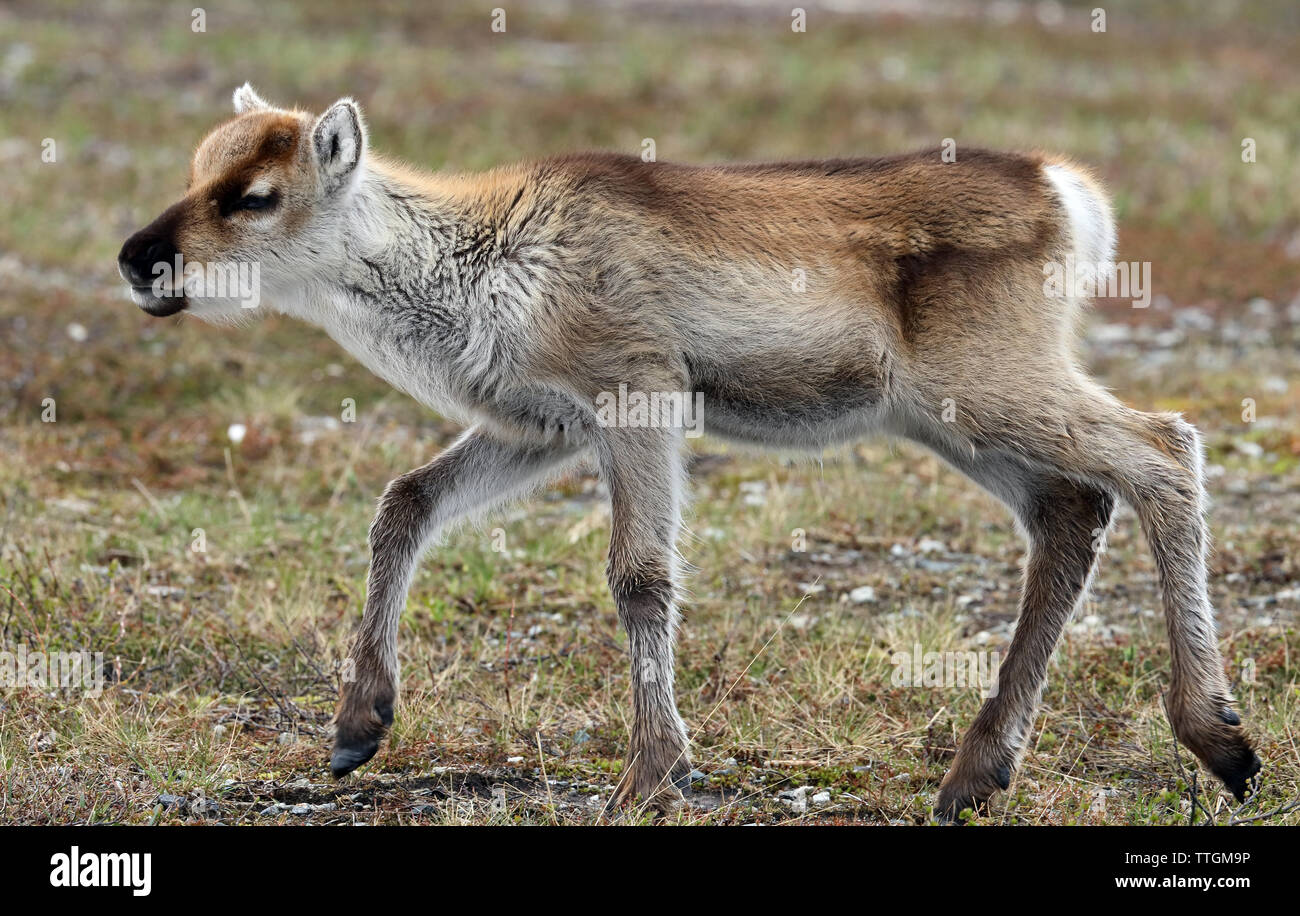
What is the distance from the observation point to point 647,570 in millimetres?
6199

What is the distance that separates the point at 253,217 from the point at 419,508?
1465 millimetres

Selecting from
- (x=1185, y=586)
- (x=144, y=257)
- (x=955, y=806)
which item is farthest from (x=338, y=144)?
(x=1185, y=586)

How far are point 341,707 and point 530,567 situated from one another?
256cm

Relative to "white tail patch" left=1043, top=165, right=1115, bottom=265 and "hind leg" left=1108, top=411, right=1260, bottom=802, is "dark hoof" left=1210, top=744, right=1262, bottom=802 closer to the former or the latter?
"hind leg" left=1108, top=411, right=1260, bottom=802

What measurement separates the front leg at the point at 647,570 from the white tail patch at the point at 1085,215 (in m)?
2.11

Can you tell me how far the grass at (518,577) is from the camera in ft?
20.8

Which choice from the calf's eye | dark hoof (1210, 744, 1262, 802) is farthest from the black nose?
A: dark hoof (1210, 744, 1262, 802)

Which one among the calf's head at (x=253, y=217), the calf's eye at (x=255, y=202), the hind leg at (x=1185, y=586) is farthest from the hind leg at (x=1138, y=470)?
the calf's eye at (x=255, y=202)

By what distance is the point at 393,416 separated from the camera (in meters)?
11.9

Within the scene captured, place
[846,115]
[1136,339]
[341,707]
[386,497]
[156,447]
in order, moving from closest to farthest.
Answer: [341,707], [386,497], [156,447], [1136,339], [846,115]

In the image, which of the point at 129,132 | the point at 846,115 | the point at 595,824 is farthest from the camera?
the point at 846,115

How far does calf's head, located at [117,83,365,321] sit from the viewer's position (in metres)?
6.33

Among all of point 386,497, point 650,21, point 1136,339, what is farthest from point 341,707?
point 650,21

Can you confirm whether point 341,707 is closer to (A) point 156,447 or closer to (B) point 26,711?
(B) point 26,711
